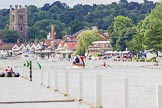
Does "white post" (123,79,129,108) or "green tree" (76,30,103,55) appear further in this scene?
"green tree" (76,30,103,55)

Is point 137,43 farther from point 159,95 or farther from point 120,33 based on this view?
point 159,95

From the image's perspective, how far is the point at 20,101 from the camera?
20.2m

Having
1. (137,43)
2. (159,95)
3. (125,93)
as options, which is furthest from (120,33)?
(159,95)

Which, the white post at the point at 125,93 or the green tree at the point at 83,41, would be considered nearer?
the white post at the point at 125,93

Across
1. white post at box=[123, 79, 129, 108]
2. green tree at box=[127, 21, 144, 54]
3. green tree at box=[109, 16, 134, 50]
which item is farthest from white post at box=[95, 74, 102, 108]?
green tree at box=[109, 16, 134, 50]

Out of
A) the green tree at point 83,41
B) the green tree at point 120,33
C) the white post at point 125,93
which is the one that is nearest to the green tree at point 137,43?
the green tree at point 120,33

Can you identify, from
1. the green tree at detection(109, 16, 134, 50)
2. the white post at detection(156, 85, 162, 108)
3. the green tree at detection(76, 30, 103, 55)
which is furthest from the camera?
the green tree at detection(76, 30, 103, 55)

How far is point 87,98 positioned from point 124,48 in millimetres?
135608

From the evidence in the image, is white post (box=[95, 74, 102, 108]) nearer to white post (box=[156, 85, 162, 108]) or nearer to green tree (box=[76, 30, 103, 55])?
white post (box=[156, 85, 162, 108])

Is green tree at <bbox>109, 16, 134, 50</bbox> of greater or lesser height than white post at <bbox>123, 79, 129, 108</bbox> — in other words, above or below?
above

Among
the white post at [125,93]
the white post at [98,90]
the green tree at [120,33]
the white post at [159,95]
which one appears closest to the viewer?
the white post at [159,95]

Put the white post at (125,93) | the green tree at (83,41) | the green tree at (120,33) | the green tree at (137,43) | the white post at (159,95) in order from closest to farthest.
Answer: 1. the white post at (159,95)
2. the white post at (125,93)
3. the green tree at (137,43)
4. the green tree at (120,33)
5. the green tree at (83,41)

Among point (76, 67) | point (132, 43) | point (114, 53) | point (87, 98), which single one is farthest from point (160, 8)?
point (87, 98)

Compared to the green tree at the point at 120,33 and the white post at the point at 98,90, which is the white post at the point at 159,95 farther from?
the green tree at the point at 120,33
